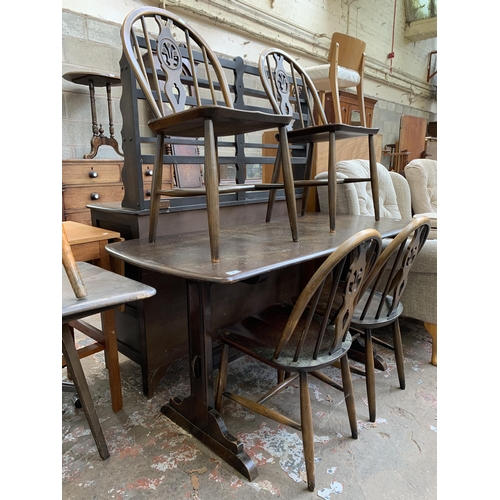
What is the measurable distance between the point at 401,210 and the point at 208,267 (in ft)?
7.77

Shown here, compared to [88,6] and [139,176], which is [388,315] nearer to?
[139,176]

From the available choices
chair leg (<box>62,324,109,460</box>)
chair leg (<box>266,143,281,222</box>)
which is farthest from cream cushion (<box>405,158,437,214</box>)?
chair leg (<box>62,324,109,460</box>)

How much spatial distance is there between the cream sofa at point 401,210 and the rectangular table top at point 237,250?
257 mm

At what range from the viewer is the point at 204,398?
131 cm

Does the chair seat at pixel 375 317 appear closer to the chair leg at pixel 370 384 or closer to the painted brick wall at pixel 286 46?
the chair leg at pixel 370 384

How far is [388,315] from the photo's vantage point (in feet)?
4.83

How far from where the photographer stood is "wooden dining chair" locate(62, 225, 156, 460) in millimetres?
935

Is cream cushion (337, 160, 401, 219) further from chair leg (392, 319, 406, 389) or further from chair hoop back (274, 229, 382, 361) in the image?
chair hoop back (274, 229, 382, 361)

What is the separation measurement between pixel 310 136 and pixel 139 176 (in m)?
0.83

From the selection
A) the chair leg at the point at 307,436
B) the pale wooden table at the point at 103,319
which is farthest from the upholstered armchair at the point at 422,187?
the pale wooden table at the point at 103,319

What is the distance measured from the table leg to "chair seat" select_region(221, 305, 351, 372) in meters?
0.12

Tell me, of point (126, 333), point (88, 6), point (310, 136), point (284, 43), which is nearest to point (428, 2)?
point (284, 43)

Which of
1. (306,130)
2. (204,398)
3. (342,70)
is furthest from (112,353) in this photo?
(342,70)

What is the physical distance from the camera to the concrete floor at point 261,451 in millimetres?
1129
